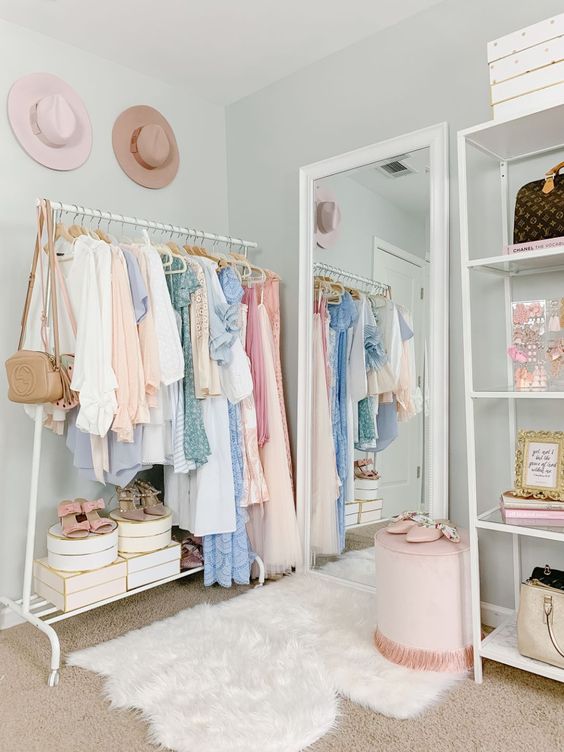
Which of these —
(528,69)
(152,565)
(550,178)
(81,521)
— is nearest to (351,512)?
(152,565)

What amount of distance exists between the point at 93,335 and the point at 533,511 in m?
1.56

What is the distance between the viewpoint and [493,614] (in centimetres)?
232

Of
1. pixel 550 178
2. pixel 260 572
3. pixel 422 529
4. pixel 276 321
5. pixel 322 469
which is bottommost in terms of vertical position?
pixel 260 572

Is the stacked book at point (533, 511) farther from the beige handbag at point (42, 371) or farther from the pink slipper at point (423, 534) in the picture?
the beige handbag at point (42, 371)

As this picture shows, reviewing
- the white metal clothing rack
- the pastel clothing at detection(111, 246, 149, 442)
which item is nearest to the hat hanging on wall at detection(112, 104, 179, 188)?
the white metal clothing rack

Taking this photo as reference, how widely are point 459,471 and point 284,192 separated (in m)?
1.63

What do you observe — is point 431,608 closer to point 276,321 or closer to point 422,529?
point 422,529

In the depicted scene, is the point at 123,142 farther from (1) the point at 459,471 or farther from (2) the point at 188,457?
(1) the point at 459,471

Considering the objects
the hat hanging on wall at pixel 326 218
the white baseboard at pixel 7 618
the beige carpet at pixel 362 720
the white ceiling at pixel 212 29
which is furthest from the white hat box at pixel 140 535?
the white ceiling at pixel 212 29

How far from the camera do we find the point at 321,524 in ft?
9.32

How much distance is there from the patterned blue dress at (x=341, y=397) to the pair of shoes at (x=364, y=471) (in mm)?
47

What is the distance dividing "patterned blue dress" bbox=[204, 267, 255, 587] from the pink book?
46.6 inches

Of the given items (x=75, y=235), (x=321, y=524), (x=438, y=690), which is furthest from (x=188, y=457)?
(x=438, y=690)

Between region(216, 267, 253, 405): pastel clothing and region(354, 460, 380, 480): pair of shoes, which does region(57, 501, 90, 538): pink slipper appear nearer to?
region(216, 267, 253, 405): pastel clothing
